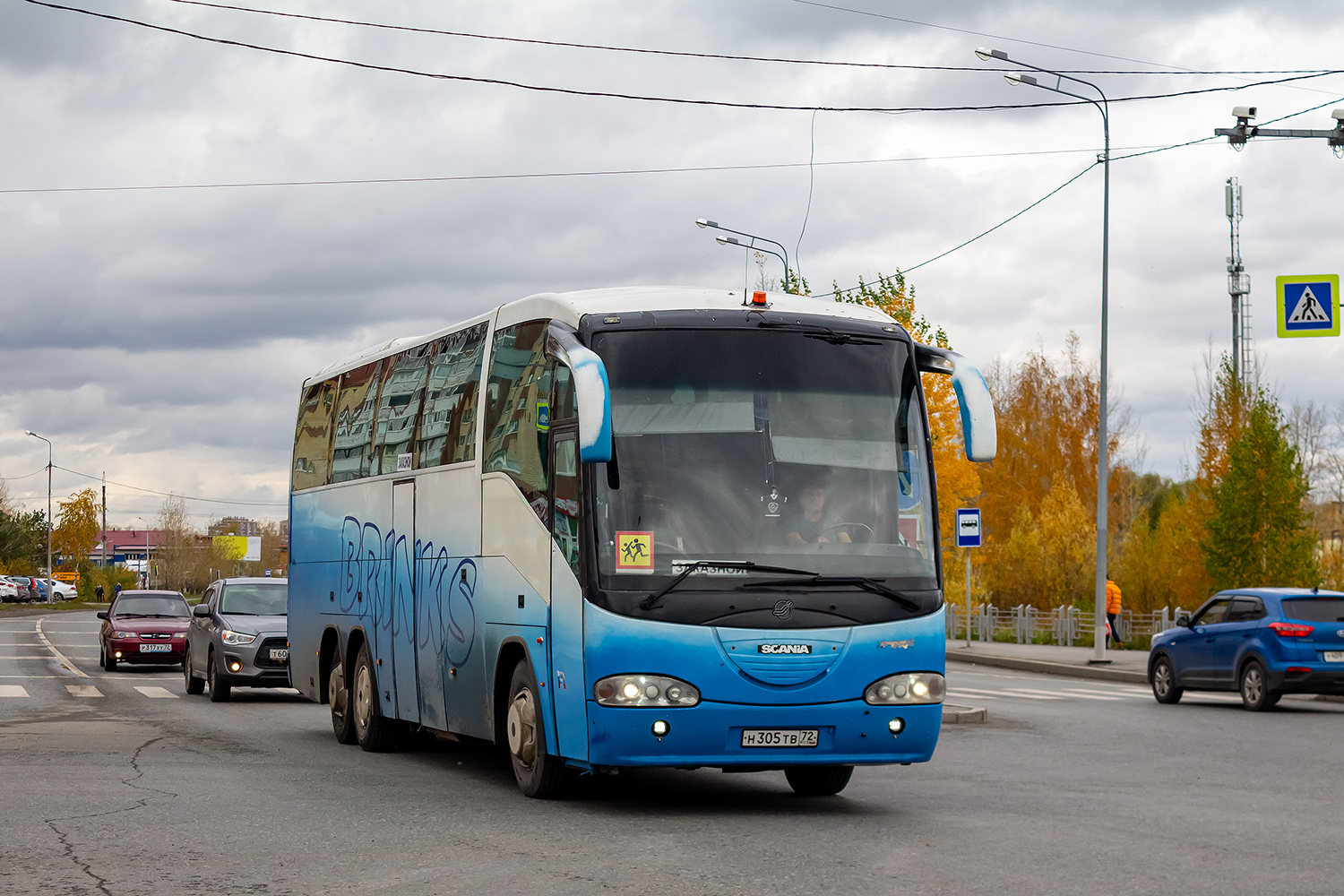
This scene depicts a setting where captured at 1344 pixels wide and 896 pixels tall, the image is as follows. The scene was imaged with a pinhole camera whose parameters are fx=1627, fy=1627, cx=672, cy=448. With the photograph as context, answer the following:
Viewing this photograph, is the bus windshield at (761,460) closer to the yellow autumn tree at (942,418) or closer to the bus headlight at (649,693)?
the bus headlight at (649,693)

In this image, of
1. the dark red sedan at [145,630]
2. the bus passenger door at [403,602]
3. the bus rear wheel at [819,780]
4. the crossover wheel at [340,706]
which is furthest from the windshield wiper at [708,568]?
the dark red sedan at [145,630]

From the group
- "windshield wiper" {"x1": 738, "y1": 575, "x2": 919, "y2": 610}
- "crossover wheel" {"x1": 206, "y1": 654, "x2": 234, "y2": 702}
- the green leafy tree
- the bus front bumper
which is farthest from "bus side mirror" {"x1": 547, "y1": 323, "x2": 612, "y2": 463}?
the green leafy tree

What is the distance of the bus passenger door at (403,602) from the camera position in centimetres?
1363

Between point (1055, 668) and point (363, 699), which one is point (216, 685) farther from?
point (1055, 668)

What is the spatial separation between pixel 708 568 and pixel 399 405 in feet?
18.4

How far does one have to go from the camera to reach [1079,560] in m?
54.1

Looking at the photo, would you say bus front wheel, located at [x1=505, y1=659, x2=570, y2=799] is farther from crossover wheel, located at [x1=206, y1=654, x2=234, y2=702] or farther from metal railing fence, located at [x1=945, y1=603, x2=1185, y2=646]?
metal railing fence, located at [x1=945, y1=603, x2=1185, y2=646]

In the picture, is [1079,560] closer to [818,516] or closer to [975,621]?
[975,621]

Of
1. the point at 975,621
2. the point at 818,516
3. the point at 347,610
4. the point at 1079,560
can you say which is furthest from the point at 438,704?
the point at 1079,560

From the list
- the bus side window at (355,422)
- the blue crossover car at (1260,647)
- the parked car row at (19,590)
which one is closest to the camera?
the bus side window at (355,422)

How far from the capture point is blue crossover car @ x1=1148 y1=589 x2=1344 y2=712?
67.3ft

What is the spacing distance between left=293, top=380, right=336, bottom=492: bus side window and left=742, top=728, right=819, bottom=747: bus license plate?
8.13 m

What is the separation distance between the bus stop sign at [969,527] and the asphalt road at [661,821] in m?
15.6

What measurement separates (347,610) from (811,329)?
6832 mm
